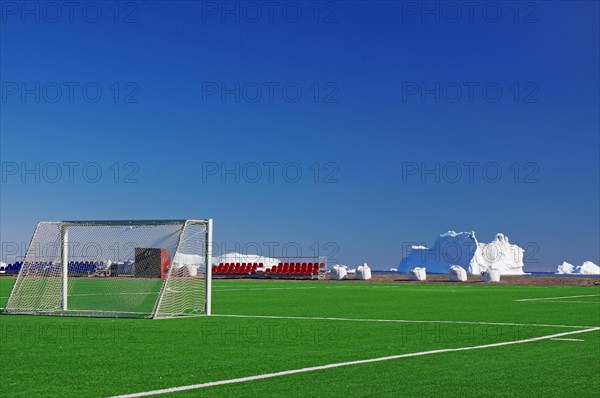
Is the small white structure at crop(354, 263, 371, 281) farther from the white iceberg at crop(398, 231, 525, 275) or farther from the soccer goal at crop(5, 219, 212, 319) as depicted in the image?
the white iceberg at crop(398, 231, 525, 275)

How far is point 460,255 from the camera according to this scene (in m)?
108

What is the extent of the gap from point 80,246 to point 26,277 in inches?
67.5

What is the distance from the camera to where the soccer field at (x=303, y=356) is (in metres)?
8.15

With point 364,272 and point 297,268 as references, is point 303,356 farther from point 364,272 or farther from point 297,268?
point 297,268

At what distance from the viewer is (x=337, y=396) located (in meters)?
7.64

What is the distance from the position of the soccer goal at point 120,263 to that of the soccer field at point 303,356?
63.3 inches

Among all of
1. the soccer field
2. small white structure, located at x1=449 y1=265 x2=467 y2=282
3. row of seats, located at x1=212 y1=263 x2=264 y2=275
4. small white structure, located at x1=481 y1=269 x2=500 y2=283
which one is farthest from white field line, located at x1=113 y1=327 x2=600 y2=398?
row of seats, located at x1=212 y1=263 x2=264 y2=275

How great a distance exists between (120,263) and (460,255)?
3476 inches

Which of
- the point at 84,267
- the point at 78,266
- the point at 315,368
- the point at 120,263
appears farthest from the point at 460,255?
the point at 315,368

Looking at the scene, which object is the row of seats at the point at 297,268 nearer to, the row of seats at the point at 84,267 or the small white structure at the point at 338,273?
the small white structure at the point at 338,273

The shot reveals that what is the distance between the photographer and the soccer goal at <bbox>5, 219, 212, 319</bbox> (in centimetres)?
1912

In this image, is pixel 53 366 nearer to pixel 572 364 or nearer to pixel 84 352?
pixel 84 352

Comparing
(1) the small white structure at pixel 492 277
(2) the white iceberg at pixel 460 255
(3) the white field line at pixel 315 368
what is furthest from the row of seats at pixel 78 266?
(2) the white iceberg at pixel 460 255

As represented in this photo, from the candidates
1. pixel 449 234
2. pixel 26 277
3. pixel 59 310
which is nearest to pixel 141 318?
pixel 59 310
